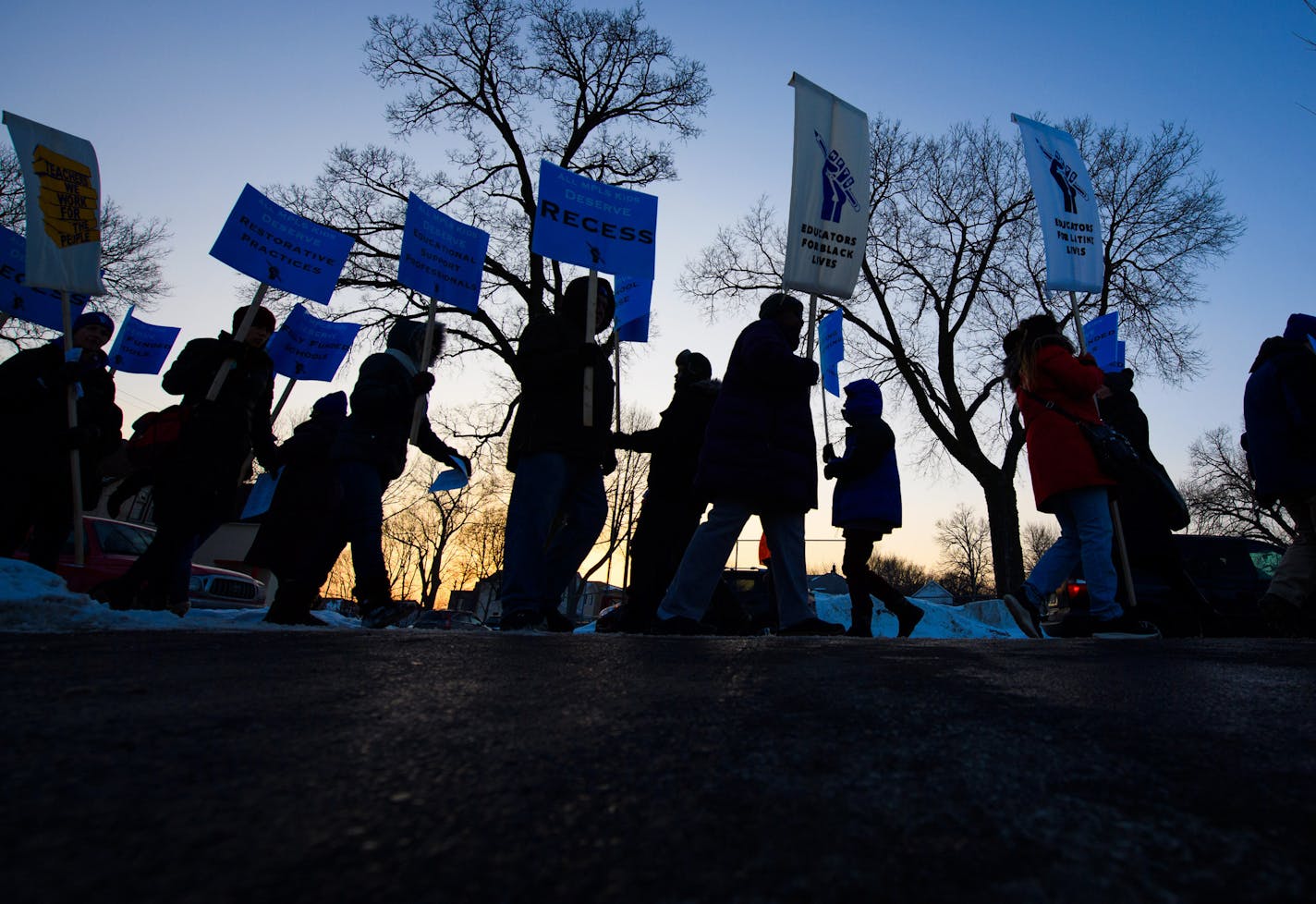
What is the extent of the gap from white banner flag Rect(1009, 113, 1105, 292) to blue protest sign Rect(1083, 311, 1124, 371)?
2399 millimetres

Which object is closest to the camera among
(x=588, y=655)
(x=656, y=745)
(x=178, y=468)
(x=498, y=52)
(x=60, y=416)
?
(x=656, y=745)

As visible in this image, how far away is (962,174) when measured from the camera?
57.6ft

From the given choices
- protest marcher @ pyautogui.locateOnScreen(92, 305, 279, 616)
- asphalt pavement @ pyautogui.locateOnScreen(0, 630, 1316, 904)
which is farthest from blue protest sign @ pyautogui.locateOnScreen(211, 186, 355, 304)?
asphalt pavement @ pyautogui.locateOnScreen(0, 630, 1316, 904)

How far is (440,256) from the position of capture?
646 cm

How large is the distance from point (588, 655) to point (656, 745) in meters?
1.08

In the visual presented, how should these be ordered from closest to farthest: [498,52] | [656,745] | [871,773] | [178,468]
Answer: [871,773], [656,745], [178,468], [498,52]

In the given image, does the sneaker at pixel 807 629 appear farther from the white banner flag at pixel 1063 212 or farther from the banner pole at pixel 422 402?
the white banner flag at pixel 1063 212

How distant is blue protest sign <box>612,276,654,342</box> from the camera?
7047mm

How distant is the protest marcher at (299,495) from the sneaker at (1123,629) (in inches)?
166

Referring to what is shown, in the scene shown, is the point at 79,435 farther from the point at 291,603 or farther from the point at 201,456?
the point at 291,603

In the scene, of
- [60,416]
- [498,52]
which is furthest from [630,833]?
[498,52]

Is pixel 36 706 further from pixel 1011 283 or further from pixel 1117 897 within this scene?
pixel 1011 283

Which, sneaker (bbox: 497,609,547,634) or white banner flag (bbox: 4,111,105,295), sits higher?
white banner flag (bbox: 4,111,105,295)

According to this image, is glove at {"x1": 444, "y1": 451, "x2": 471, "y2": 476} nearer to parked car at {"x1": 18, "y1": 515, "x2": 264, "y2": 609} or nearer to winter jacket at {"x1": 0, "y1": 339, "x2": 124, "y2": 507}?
winter jacket at {"x1": 0, "y1": 339, "x2": 124, "y2": 507}
